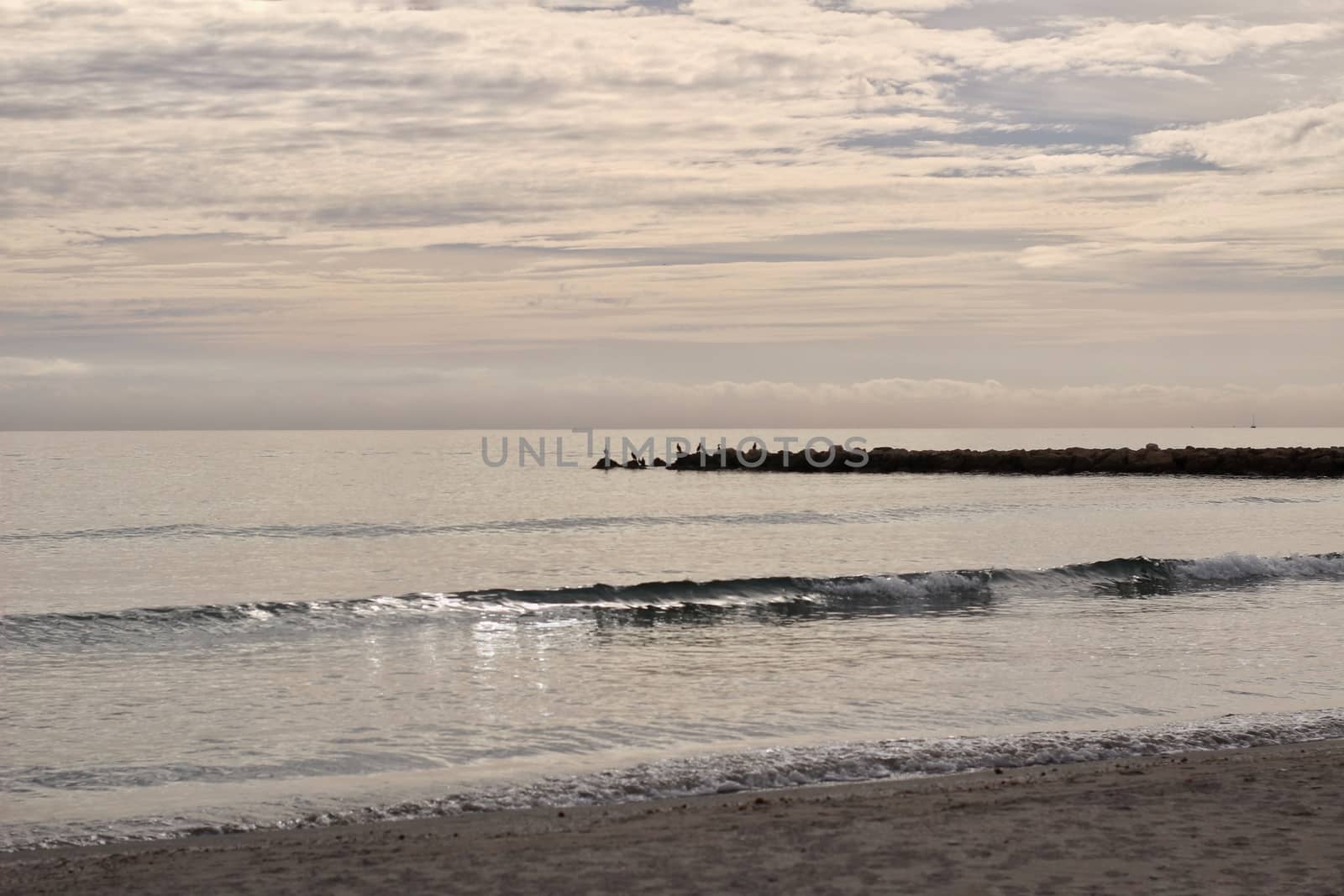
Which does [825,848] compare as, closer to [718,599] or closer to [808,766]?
[808,766]

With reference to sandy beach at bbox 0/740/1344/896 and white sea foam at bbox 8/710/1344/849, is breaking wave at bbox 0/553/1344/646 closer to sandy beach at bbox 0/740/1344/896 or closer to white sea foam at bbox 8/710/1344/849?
white sea foam at bbox 8/710/1344/849

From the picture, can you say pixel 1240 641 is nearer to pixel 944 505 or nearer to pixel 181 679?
pixel 181 679

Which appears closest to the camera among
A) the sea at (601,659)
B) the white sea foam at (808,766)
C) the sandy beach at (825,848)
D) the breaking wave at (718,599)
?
the sandy beach at (825,848)

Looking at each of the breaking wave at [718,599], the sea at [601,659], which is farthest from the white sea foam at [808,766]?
the breaking wave at [718,599]

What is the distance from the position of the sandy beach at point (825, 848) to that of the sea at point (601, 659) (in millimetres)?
665

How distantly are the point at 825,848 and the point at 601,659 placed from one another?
8.69 meters

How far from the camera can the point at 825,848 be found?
7441 millimetres

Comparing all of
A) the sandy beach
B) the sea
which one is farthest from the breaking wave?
the sandy beach

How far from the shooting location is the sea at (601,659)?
9.78 metres

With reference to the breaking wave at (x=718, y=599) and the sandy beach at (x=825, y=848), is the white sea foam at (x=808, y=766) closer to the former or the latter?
the sandy beach at (x=825, y=848)

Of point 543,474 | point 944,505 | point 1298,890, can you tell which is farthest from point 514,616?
point 543,474

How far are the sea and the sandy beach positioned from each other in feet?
2.18

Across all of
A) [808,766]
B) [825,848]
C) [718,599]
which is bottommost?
[718,599]

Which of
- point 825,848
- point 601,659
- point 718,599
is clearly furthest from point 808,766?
point 718,599
